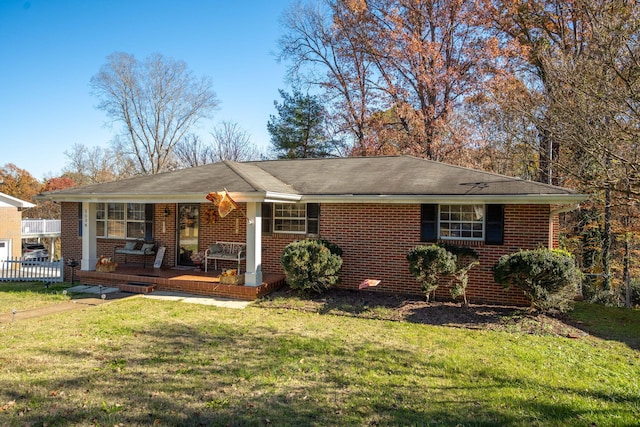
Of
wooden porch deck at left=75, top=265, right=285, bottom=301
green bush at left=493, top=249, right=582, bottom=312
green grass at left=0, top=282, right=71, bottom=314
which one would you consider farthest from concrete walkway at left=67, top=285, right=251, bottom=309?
green bush at left=493, top=249, right=582, bottom=312

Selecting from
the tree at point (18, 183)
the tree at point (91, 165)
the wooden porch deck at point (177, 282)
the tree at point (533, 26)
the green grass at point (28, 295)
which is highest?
the tree at point (533, 26)

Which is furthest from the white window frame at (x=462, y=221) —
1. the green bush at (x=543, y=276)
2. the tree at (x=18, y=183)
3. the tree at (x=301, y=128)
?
the tree at (x=18, y=183)

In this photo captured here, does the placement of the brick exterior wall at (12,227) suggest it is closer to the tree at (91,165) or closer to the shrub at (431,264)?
the tree at (91,165)

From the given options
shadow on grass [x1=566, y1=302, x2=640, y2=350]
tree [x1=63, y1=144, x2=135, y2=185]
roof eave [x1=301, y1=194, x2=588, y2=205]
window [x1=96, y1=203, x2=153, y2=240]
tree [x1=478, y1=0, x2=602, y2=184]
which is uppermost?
tree [x1=478, y1=0, x2=602, y2=184]

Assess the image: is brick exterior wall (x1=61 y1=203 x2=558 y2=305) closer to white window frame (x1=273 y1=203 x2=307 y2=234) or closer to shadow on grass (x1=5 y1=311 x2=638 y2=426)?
white window frame (x1=273 y1=203 x2=307 y2=234)

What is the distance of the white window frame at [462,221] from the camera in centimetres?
1002

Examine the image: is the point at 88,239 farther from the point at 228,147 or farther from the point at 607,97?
the point at 228,147

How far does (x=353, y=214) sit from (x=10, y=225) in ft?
74.8

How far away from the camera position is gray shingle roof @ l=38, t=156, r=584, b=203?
9.80m

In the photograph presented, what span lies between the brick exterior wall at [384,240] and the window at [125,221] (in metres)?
0.87

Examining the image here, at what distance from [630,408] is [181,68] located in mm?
38070

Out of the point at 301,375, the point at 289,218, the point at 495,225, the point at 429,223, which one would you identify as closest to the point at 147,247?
the point at 289,218

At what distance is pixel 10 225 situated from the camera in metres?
23.5

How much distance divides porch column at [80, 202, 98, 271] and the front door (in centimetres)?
260
